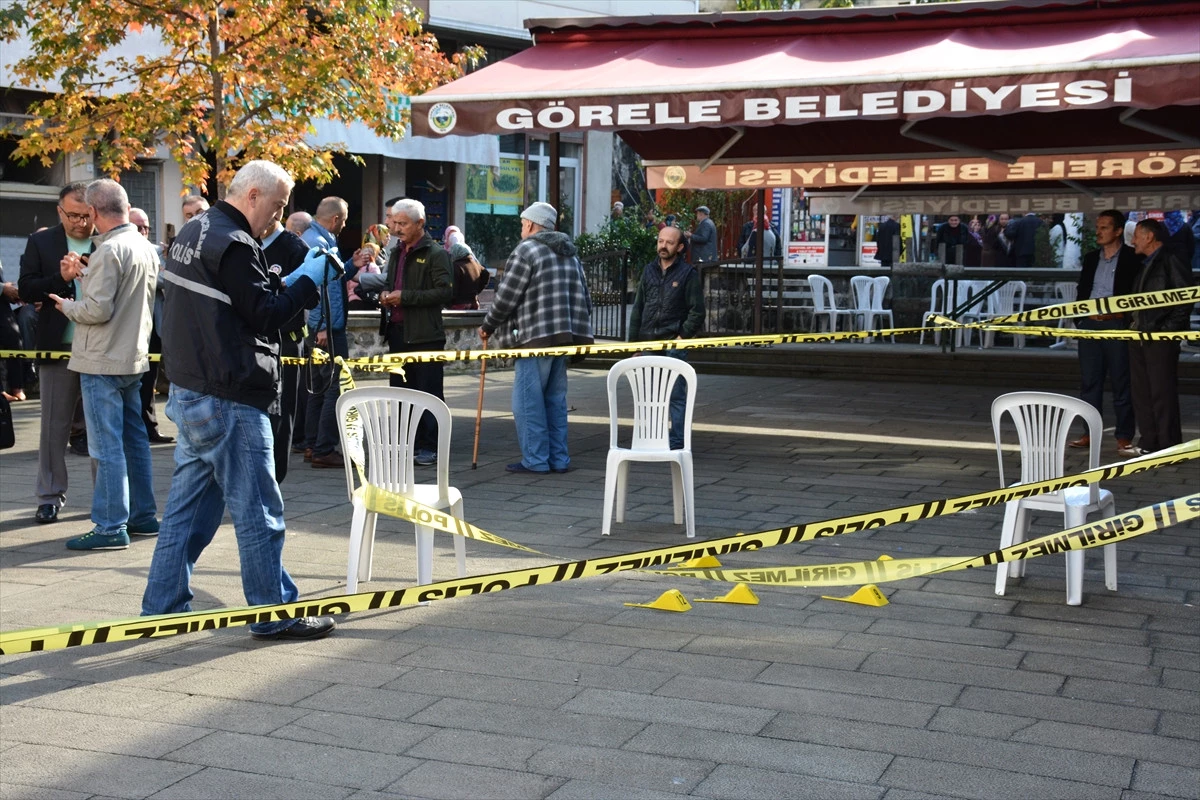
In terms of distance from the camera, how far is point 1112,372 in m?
11.0

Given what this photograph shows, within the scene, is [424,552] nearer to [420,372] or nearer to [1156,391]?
[420,372]

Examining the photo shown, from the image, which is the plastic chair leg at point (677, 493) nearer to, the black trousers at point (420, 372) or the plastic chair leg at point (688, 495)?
the plastic chair leg at point (688, 495)

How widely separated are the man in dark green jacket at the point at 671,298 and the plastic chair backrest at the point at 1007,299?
9182 mm

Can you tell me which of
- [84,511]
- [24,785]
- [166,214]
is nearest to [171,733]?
[24,785]

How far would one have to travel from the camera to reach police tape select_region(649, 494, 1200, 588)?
4395 mm

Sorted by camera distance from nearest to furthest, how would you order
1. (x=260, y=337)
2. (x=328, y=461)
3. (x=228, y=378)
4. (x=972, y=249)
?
(x=228, y=378), (x=260, y=337), (x=328, y=461), (x=972, y=249)

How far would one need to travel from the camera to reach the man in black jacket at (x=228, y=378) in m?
5.23

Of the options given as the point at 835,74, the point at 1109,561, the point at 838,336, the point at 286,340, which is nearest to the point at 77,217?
the point at 286,340

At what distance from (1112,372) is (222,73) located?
8938 millimetres

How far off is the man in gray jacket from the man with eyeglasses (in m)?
0.53

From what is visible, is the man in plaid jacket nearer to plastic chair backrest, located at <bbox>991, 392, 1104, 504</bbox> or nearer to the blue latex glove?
the blue latex glove

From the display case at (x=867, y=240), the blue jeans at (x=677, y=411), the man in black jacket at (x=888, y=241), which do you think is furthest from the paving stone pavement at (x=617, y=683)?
the display case at (x=867, y=240)

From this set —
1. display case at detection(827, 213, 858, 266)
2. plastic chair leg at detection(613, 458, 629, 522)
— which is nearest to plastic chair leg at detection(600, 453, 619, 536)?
plastic chair leg at detection(613, 458, 629, 522)

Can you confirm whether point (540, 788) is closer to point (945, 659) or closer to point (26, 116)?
point (945, 659)
